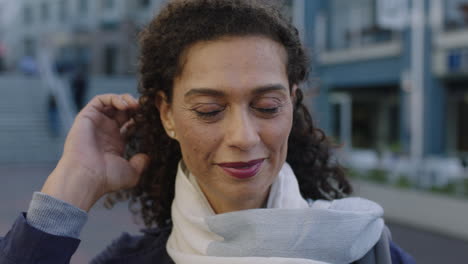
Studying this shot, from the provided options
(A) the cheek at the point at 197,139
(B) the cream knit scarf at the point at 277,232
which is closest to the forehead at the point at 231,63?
(A) the cheek at the point at 197,139

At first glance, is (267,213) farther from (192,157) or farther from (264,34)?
(264,34)

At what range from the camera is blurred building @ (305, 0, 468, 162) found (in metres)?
11.1

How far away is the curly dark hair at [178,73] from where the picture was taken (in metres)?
1.50

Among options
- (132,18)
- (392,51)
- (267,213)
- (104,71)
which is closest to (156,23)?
(267,213)

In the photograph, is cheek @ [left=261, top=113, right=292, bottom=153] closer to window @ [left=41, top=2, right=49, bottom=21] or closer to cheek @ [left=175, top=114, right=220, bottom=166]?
cheek @ [left=175, top=114, right=220, bottom=166]

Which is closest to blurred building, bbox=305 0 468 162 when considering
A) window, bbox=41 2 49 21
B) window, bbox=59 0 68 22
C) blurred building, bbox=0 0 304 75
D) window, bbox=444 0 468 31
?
window, bbox=444 0 468 31

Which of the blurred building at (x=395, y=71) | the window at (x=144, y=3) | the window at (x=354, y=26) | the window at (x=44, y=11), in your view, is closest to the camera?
the blurred building at (x=395, y=71)

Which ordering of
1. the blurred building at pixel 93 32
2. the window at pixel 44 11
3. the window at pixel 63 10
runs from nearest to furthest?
the blurred building at pixel 93 32 < the window at pixel 63 10 < the window at pixel 44 11

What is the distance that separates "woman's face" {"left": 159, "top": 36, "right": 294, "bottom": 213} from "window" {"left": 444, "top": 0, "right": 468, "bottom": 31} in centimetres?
1309

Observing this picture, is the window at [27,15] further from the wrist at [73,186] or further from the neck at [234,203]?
the neck at [234,203]

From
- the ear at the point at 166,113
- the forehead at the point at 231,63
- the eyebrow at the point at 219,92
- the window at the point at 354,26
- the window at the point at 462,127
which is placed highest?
the window at the point at 354,26

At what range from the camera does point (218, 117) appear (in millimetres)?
1479

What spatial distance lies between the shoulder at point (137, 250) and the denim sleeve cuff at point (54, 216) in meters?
0.29

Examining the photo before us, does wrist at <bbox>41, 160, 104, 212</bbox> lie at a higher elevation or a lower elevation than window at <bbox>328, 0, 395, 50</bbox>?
lower
